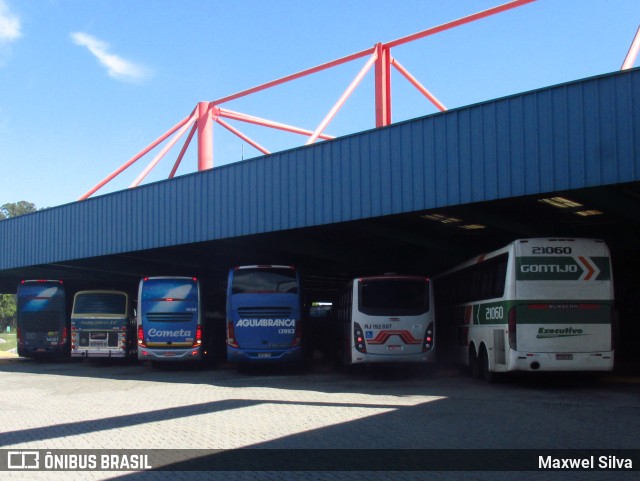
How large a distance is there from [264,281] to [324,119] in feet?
23.8

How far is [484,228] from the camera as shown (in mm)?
22000

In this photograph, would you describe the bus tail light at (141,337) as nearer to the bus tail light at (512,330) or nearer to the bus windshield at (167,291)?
the bus windshield at (167,291)

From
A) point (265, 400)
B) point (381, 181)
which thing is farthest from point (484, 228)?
point (265, 400)

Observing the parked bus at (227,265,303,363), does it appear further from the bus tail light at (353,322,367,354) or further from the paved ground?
the bus tail light at (353,322,367,354)

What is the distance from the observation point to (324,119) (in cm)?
2517

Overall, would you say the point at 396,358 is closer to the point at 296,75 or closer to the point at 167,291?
the point at 167,291

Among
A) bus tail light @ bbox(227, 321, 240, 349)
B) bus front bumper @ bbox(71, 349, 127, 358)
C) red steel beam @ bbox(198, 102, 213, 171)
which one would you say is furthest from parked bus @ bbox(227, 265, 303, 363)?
red steel beam @ bbox(198, 102, 213, 171)

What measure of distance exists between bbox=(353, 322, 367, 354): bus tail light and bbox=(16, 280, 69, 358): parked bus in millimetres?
15018

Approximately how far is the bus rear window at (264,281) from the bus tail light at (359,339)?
9.23 ft

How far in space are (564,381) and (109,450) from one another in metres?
12.1

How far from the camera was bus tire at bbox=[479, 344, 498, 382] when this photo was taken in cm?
1621

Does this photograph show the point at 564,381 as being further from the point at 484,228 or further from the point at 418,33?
the point at 418,33
